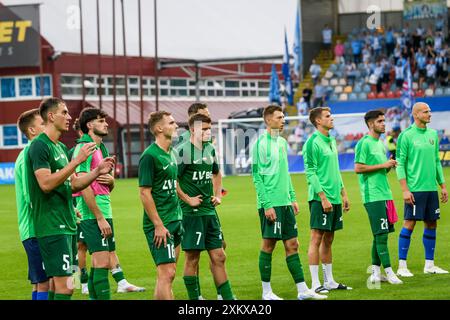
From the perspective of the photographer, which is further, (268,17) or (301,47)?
(268,17)

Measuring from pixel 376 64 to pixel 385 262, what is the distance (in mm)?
39958

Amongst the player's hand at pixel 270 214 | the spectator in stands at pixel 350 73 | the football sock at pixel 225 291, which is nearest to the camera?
the football sock at pixel 225 291

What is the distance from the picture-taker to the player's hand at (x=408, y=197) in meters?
13.6

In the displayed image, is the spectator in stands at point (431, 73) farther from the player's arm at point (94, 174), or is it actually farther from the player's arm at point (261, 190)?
the player's arm at point (94, 174)

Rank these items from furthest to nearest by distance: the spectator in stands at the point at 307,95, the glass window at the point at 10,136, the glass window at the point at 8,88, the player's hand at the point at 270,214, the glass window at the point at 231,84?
the glass window at the point at 231,84
the glass window at the point at 10,136
the glass window at the point at 8,88
the spectator in stands at the point at 307,95
the player's hand at the point at 270,214

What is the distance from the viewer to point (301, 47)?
2190 inches

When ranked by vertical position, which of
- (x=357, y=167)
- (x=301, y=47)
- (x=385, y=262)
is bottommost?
(x=385, y=262)

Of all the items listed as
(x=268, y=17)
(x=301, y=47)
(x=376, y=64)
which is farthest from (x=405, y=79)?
(x=268, y=17)

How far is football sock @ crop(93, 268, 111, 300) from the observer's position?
1095 centimetres

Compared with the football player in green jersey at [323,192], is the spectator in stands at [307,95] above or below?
above

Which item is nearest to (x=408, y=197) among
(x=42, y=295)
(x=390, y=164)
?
(x=390, y=164)

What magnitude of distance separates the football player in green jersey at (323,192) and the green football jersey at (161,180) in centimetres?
297

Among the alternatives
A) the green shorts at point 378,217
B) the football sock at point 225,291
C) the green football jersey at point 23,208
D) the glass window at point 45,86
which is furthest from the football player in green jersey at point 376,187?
the glass window at point 45,86
